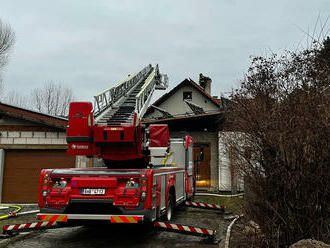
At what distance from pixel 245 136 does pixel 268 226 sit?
1.51 metres

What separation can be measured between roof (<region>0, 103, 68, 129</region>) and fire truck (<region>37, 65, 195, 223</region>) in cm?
581

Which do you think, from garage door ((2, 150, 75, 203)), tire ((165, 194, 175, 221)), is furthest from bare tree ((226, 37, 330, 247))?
garage door ((2, 150, 75, 203))

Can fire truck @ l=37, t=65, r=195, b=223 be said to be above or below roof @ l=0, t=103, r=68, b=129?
below

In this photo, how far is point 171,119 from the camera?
17125 mm

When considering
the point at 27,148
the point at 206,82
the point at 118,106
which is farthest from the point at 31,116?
the point at 206,82

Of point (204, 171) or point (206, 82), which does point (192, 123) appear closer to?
point (204, 171)

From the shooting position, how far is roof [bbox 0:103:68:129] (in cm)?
1329

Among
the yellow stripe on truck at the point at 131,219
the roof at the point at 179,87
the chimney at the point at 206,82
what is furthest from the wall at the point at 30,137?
the chimney at the point at 206,82

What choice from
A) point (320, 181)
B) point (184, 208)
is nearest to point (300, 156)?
point (320, 181)

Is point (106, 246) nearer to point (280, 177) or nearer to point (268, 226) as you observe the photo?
Result: point (268, 226)

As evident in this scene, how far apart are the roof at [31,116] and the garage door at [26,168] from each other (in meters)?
1.22

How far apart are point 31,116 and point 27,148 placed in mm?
1375

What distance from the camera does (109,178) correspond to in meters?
6.36

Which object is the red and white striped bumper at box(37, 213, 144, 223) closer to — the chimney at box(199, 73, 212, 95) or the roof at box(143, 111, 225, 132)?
the roof at box(143, 111, 225, 132)
